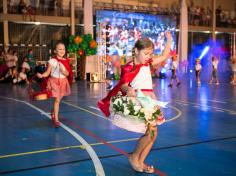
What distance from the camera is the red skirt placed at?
698cm

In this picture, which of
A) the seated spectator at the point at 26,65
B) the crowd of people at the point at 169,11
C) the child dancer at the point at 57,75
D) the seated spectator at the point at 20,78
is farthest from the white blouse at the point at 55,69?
the crowd of people at the point at 169,11

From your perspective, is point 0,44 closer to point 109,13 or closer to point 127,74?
point 109,13

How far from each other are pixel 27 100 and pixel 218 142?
6995mm

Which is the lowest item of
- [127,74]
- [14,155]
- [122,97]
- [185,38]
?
[14,155]

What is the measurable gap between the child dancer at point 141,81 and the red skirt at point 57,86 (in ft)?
9.47

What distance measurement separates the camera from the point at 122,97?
4047 mm

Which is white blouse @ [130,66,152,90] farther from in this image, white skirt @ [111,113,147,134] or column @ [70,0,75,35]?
column @ [70,0,75,35]

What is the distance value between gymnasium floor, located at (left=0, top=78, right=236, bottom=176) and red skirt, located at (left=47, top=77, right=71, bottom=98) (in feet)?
2.15

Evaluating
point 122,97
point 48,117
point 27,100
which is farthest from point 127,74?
point 27,100

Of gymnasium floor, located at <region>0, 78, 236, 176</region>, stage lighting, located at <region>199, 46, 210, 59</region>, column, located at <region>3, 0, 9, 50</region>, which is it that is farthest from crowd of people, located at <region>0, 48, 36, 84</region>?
stage lighting, located at <region>199, 46, 210, 59</region>

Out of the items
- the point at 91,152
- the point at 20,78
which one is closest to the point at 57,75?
the point at 91,152

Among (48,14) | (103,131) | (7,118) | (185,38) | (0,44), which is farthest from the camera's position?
(185,38)

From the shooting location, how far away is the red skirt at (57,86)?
6.98 meters

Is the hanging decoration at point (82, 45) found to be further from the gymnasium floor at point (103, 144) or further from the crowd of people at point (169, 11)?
the gymnasium floor at point (103, 144)
